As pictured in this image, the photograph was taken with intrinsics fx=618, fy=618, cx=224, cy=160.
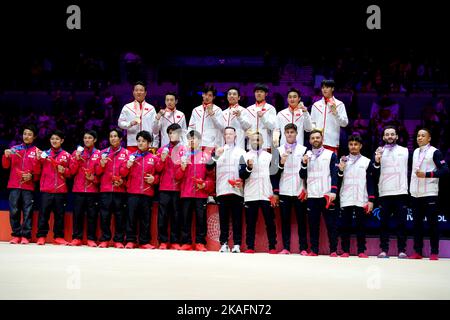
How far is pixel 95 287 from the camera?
15.5 feet

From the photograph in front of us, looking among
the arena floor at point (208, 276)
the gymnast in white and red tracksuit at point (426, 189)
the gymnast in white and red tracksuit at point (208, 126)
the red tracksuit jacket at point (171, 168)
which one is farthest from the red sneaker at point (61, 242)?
the gymnast in white and red tracksuit at point (426, 189)

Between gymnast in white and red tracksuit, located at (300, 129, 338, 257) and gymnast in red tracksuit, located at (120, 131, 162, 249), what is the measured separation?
2204 millimetres

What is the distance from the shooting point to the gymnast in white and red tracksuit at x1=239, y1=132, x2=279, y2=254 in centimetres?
865

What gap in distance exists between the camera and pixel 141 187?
29.8 ft

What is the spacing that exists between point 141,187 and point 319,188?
259cm

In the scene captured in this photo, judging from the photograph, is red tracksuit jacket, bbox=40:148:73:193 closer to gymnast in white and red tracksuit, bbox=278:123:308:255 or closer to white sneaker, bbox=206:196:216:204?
white sneaker, bbox=206:196:216:204

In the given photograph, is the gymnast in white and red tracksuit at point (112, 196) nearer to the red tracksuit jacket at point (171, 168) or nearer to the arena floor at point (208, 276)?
the red tracksuit jacket at point (171, 168)

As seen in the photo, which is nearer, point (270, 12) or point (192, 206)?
point (192, 206)

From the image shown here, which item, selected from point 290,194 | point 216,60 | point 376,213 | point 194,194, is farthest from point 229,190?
point 216,60

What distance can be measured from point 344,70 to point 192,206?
7.43 meters

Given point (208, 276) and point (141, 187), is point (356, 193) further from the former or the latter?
point (208, 276)

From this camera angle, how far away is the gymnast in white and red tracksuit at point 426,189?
826cm

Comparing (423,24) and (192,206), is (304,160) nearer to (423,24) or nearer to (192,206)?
A: (192,206)

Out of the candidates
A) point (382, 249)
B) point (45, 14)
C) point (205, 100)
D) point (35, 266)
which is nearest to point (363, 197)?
point (382, 249)
